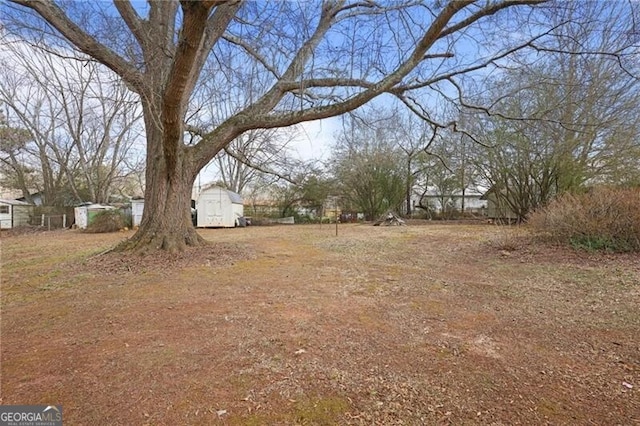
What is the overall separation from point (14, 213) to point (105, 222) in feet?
25.3

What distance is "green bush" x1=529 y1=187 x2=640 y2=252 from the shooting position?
17.5ft

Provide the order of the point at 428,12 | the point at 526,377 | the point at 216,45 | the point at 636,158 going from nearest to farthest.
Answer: the point at 526,377, the point at 428,12, the point at 216,45, the point at 636,158

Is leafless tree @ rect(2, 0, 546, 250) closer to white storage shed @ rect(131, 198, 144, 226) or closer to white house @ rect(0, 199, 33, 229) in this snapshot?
white storage shed @ rect(131, 198, 144, 226)

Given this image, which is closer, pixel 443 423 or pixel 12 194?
pixel 443 423

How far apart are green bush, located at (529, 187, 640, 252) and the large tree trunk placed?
24.5ft

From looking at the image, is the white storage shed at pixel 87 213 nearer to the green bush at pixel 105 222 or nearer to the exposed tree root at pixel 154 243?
the green bush at pixel 105 222

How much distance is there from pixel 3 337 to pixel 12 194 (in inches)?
1094

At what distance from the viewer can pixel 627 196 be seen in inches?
215

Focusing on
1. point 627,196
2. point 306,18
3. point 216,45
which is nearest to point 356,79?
point 306,18

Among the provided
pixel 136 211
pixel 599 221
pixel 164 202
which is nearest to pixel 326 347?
pixel 164 202

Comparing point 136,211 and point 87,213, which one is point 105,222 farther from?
point 87,213

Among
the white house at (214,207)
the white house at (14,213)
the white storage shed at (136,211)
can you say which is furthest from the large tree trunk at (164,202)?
the white house at (14,213)

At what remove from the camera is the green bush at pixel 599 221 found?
17.5 feet

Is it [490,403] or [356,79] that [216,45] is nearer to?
[356,79]
